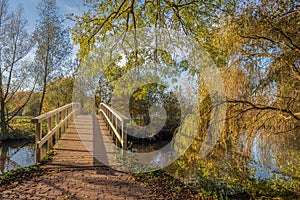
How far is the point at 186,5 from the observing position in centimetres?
482

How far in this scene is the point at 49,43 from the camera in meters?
14.2

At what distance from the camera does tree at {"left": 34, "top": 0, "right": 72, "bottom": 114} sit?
13.8 m

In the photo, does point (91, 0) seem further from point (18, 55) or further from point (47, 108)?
point (47, 108)

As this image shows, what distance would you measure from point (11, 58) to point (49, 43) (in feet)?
7.26

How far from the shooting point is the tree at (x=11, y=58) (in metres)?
12.6

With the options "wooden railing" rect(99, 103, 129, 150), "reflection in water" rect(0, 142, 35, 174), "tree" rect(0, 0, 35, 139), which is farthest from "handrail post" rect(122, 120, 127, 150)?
"tree" rect(0, 0, 35, 139)

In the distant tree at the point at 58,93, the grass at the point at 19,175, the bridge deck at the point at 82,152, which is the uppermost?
the distant tree at the point at 58,93

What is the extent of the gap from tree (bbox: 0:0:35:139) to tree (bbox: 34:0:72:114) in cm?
61

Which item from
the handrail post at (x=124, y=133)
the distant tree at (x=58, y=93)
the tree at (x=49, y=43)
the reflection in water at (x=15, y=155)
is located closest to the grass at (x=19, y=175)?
the handrail post at (x=124, y=133)

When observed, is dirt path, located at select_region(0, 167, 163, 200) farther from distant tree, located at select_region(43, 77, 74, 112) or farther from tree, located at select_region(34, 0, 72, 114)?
distant tree, located at select_region(43, 77, 74, 112)

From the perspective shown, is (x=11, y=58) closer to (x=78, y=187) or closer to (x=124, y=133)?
(x=124, y=133)

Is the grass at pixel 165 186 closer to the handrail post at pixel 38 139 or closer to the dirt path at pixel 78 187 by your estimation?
the dirt path at pixel 78 187

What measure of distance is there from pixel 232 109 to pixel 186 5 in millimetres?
2430

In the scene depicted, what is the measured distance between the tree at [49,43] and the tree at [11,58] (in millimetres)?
607
